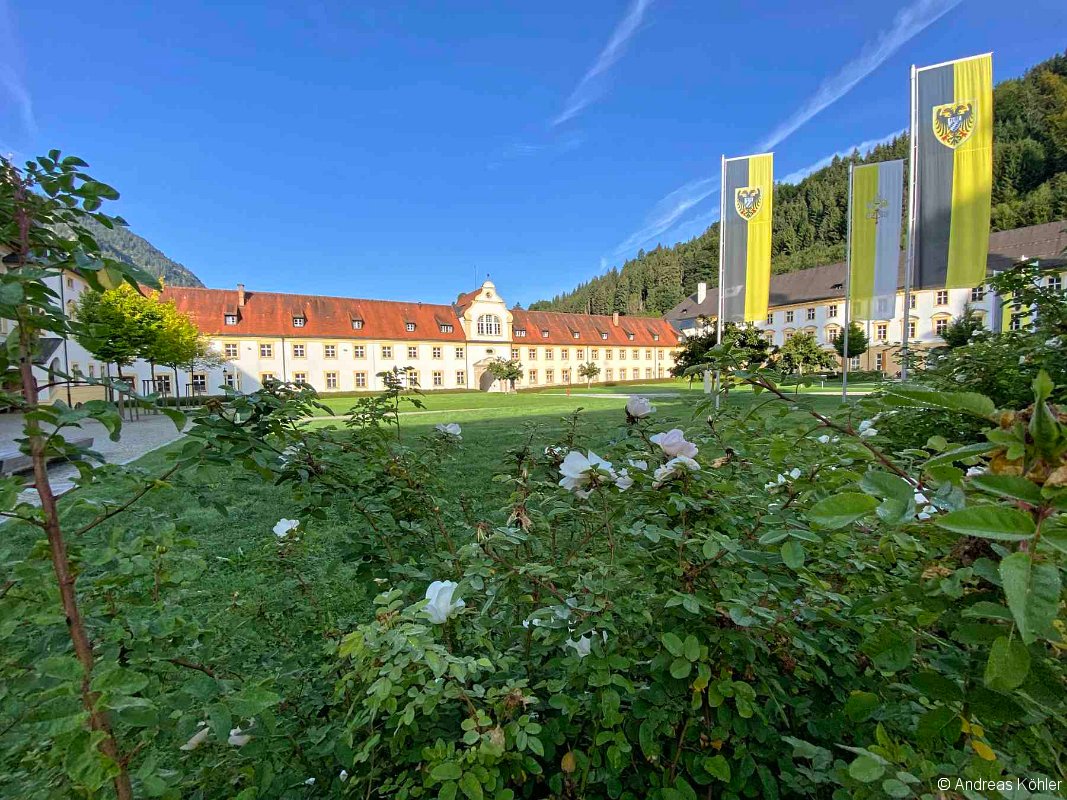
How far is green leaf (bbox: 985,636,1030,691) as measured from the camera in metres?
0.54

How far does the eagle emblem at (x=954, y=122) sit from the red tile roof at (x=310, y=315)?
1477 inches

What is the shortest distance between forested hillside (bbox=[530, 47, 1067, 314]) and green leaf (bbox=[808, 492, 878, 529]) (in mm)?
75018

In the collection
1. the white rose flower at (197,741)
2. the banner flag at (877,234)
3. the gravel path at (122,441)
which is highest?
the banner flag at (877,234)

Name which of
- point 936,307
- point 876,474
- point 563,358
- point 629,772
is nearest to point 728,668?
point 629,772

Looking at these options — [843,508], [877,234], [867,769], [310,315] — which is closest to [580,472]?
[843,508]

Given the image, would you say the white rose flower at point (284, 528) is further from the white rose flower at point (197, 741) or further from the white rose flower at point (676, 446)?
the white rose flower at point (676, 446)

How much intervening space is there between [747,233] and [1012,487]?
1468 centimetres

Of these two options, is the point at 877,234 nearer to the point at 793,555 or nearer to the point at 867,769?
the point at 793,555

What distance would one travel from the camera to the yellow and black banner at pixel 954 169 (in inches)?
425

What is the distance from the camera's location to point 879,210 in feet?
42.1

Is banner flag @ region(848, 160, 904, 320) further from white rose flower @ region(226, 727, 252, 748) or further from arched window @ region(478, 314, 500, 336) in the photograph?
arched window @ region(478, 314, 500, 336)

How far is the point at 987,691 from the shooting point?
2.15 feet

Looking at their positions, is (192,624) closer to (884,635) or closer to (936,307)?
(884,635)

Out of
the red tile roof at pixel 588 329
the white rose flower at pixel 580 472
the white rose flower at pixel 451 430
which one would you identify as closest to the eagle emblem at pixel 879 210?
the white rose flower at pixel 451 430
